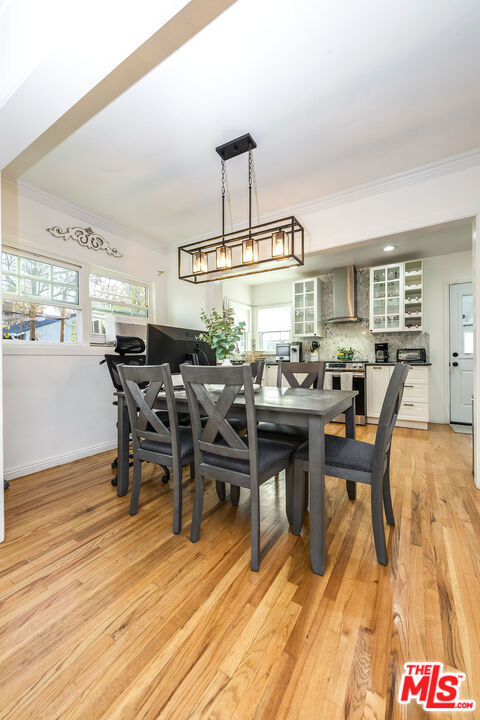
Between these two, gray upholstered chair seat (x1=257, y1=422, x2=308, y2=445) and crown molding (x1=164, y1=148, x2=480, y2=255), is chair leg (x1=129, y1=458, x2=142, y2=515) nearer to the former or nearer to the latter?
gray upholstered chair seat (x1=257, y1=422, x2=308, y2=445)

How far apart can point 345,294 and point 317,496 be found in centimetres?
434

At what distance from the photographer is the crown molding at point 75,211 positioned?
2773 millimetres

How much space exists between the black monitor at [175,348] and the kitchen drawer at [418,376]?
3304 millimetres

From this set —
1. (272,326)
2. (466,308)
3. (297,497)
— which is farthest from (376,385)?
(297,497)

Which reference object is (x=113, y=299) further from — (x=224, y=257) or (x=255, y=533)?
(x=255, y=533)

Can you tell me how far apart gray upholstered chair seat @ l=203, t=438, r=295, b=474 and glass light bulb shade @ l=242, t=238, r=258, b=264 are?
1.42 m

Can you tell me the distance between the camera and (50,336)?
3094 mm

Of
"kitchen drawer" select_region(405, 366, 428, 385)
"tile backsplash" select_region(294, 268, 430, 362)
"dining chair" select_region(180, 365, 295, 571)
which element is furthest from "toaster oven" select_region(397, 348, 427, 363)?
"dining chair" select_region(180, 365, 295, 571)

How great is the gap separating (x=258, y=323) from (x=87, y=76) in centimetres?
551

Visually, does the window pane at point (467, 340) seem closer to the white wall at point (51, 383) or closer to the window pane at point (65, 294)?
the white wall at point (51, 383)

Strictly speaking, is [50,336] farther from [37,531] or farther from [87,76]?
[87,76]

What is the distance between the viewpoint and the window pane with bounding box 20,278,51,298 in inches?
114

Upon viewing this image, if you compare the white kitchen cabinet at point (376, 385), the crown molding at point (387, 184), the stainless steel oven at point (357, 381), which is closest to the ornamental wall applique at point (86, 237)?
the crown molding at point (387, 184)

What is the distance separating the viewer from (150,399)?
6.27ft
